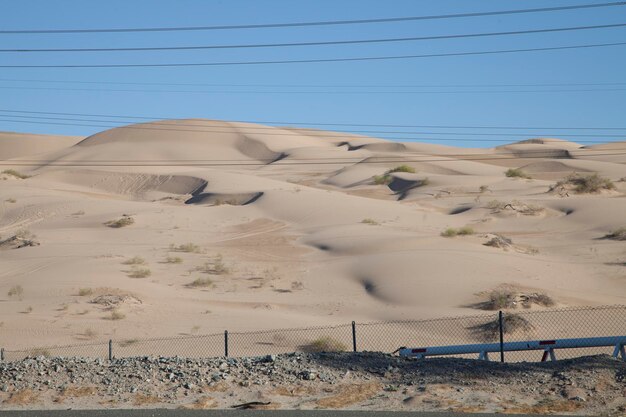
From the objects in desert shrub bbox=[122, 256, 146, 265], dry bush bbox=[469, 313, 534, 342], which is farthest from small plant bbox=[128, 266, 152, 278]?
dry bush bbox=[469, 313, 534, 342]

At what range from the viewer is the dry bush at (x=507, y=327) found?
2850 centimetres

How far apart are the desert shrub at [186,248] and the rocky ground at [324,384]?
29041mm

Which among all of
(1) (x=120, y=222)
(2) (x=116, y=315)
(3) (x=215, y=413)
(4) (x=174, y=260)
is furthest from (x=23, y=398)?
(1) (x=120, y=222)

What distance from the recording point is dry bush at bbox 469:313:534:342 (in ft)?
93.5

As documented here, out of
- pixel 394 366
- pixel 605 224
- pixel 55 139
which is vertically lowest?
pixel 394 366

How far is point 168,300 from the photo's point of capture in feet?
119

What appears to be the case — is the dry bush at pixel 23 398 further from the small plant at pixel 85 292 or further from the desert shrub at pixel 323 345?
the small plant at pixel 85 292

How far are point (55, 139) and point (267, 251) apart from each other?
14797cm

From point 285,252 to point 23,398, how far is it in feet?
103

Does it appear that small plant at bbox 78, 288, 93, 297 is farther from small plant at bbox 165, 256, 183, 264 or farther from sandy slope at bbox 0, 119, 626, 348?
small plant at bbox 165, 256, 183, 264

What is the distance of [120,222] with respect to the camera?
54.2 metres

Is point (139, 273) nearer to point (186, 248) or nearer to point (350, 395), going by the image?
point (186, 248)

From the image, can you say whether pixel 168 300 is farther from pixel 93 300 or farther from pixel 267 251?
pixel 267 251

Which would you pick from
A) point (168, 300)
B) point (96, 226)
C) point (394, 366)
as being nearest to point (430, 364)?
point (394, 366)
